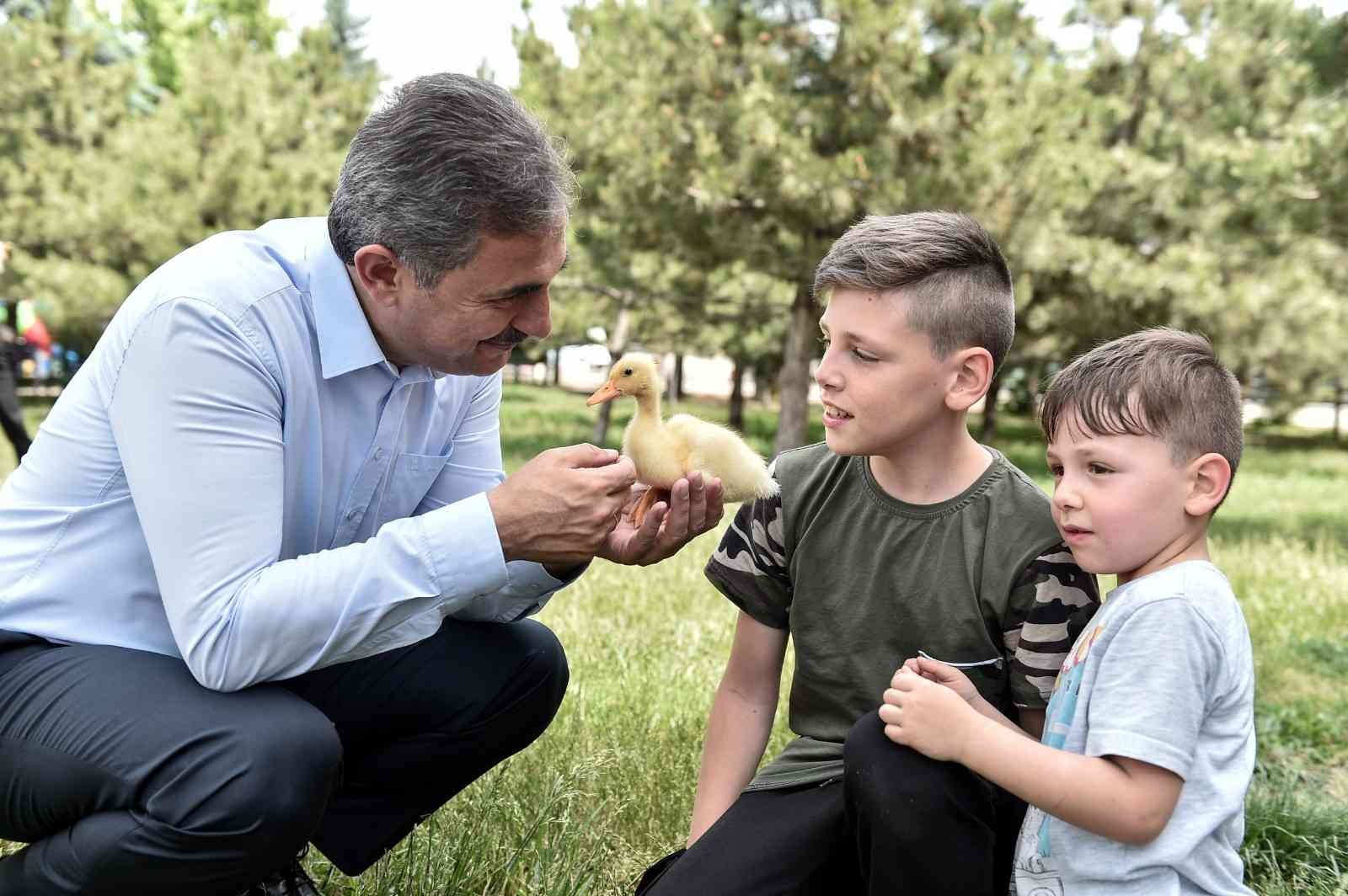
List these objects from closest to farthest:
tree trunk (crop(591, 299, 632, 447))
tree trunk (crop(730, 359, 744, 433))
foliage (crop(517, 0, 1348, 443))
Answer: foliage (crop(517, 0, 1348, 443)) → tree trunk (crop(591, 299, 632, 447)) → tree trunk (crop(730, 359, 744, 433))

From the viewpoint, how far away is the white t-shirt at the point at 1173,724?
192 cm

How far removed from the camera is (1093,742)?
6.41 ft

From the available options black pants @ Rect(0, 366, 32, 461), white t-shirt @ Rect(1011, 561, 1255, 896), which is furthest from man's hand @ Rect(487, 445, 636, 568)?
black pants @ Rect(0, 366, 32, 461)

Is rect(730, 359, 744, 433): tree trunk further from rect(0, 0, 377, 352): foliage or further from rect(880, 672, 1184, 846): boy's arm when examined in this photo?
rect(880, 672, 1184, 846): boy's arm

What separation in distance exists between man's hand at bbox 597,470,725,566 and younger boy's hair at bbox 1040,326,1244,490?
696 mm

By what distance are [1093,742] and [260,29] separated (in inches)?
1102

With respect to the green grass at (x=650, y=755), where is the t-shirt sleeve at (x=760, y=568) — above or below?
above

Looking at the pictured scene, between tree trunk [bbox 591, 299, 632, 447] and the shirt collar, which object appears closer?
the shirt collar

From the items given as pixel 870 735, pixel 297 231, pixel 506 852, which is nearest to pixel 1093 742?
pixel 870 735

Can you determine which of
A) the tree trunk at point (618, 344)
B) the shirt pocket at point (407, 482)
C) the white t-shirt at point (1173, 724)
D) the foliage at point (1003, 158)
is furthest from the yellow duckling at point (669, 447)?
the tree trunk at point (618, 344)

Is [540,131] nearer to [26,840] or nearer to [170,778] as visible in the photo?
[170,778]

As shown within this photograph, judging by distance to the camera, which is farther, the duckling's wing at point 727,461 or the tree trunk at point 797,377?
the tree trunk at point 797,377

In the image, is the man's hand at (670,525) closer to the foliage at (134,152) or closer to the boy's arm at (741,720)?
the boy's arm at (741,720)

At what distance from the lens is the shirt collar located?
249 cm
